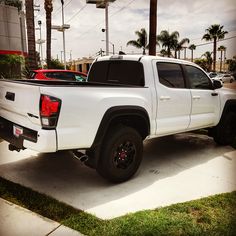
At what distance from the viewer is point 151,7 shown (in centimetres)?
1082

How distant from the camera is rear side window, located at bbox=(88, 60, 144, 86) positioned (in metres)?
4.81

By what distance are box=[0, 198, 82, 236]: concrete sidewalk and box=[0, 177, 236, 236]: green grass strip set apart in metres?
0.10

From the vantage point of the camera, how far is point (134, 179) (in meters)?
4.55

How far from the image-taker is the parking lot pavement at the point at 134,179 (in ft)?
12.4

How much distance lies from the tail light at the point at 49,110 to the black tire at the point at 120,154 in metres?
0.92

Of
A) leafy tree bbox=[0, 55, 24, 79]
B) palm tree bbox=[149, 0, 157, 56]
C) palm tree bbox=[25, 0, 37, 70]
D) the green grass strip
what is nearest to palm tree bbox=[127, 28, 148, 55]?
leafy tree bbox=[0, 55, 24, 79]

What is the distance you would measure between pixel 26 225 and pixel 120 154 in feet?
5.46

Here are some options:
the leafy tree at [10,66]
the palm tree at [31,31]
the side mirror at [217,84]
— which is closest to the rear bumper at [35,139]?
the side mirror at [217,84]

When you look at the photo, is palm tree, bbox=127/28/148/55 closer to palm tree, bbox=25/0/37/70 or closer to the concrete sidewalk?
palm tree, bbox=25/0/37/70

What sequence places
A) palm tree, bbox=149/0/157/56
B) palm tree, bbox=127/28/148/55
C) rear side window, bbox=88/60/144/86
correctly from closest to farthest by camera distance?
rear side window, bbox=88/60/144/86 < palm tree, bbox=149/0/157/56 < palm tree, bbox=127/28/148/55

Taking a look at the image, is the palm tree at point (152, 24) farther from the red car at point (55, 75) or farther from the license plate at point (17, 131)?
the license plate at point (17, 131)

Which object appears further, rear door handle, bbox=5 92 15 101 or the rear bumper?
rear door handle, bbox=5 92 15 101

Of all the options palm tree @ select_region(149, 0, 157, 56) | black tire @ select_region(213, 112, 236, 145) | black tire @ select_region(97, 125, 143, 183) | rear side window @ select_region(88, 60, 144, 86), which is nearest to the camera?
black tire @ select_region(97, 125, 143, 183)

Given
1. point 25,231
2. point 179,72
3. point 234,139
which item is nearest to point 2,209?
point 25,231
